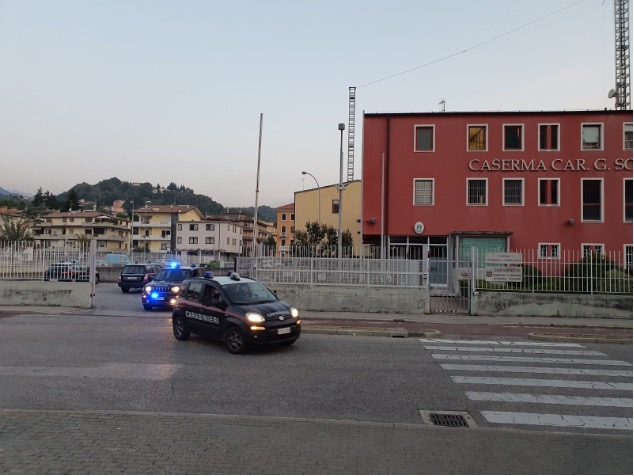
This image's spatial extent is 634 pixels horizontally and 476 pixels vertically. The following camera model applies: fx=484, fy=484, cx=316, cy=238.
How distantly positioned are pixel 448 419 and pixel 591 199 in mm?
26169

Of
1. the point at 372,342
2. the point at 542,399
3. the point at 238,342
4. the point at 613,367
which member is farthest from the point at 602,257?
the point at 238,342

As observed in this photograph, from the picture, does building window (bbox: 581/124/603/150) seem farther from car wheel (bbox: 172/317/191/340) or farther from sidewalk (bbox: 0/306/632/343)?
car wheel (bbox: 172/317/191/340)

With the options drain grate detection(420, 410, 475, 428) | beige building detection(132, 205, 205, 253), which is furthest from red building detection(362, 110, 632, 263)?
beige building detection(132, 205, 205, 253)

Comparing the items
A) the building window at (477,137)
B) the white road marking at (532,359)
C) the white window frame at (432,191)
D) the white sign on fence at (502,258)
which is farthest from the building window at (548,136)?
the white road marking at (532,359)

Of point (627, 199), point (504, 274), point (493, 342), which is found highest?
point (627, 199)

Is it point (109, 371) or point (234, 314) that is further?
point (234, 314)

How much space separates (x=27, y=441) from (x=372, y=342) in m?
8.20

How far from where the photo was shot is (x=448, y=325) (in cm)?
1488

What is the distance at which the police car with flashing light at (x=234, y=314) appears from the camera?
A: 1007cm

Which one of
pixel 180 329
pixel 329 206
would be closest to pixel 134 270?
pixel 180 329

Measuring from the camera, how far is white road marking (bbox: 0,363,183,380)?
8156 mm

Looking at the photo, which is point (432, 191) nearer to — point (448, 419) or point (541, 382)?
point (541, 382)

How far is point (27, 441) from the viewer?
4992 mm

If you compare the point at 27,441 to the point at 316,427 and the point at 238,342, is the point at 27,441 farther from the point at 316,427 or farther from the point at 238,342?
the point at 238,342
